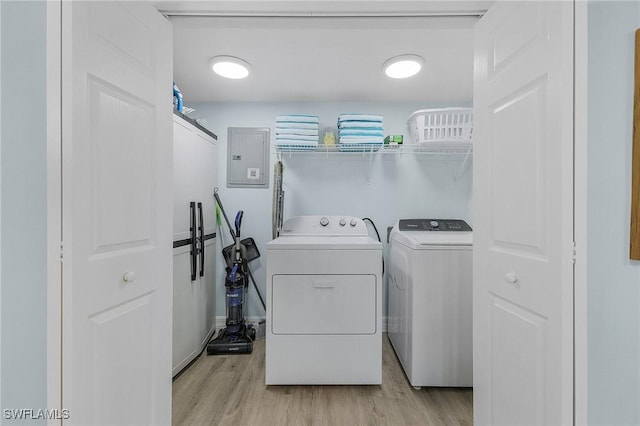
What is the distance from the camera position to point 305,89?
239cm

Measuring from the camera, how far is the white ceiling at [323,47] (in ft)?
3.91

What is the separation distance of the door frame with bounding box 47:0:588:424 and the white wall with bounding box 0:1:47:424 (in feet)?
0.23

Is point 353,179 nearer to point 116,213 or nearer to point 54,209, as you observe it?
point 116,213

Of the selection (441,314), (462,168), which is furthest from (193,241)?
(462,168)

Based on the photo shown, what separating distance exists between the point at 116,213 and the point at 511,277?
1402 millimetres

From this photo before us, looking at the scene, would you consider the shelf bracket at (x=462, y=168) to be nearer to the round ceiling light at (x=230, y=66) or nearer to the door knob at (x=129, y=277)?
the round ceiling light at (x=230, y=66)

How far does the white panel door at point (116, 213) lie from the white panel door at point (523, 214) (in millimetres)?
1356

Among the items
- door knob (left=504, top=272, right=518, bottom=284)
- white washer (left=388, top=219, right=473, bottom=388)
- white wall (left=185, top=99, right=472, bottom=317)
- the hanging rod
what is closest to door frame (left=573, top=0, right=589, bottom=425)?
door knob (left=504, top=272, right=518, bottom=284)

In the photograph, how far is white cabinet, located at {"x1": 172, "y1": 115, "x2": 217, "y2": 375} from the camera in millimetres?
1934

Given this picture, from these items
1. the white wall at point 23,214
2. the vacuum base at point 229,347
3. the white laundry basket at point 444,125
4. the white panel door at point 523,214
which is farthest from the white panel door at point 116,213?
the white laundry basket at point 444,125

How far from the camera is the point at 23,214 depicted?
0.84m

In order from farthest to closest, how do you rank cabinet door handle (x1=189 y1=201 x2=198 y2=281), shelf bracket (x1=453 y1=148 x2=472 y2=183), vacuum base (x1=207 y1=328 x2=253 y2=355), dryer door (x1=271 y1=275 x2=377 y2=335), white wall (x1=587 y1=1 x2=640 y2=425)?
shelf bracket (x1=453 y1=148 x2=472 y2=183), vacuum base (x1=207 y1=328 x2=253 y2=355), cabinet door handle (x1=189 y1=201 x2=198 y2=281), dryer door (x1=271 y1=275 x2=377 y2=335), white wall (x1=587 y1=1 x2=640 y2=425)

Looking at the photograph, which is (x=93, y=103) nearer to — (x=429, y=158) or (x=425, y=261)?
(x=425, y=261)

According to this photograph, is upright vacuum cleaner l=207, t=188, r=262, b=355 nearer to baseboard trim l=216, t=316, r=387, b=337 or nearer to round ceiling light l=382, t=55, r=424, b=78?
baseboard trim l=216, t=316, r=387, b=337
